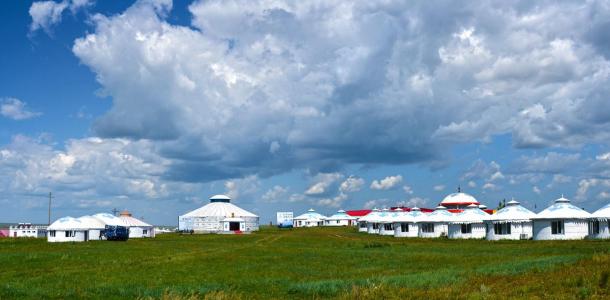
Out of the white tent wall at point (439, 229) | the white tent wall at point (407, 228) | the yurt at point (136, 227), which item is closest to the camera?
the white tent wall at point (439, 229)

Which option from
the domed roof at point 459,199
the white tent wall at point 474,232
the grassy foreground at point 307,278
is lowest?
the grassy foreground at point 307,278

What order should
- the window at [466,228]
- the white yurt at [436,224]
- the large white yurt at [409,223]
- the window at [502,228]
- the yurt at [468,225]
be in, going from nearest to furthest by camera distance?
the window at [502,228] → the yurt at [468,225] → the window at [466,228] → the white yurt at [436,224] → the large white yurt at [409,223]

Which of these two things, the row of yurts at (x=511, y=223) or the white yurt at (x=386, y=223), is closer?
the row of yurts at (x=511, y=223)

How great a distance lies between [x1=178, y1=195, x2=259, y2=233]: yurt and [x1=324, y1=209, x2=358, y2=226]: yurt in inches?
1930

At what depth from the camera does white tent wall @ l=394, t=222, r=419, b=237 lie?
104562 millimetres

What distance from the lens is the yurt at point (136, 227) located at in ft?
409

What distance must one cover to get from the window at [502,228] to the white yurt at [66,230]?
68867 millimetres

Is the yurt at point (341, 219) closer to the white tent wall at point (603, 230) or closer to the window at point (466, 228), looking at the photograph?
the window at point (466, 228)

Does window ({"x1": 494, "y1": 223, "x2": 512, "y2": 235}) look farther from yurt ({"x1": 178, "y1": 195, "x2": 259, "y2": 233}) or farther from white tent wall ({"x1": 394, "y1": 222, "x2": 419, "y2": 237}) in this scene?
yurt ({"x1": 178, "y1": 195, "x2": 259, "y2": 233})

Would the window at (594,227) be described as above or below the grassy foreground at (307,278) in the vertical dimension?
above

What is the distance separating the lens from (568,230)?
7575cm

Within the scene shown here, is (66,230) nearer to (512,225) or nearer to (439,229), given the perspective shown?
(439,229)

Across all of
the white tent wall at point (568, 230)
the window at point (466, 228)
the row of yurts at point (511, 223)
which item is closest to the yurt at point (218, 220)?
the row of yurts at point (511, 223)

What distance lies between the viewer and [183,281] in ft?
113
